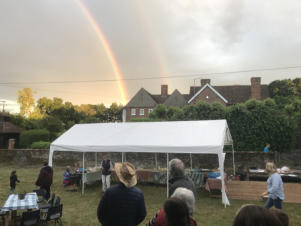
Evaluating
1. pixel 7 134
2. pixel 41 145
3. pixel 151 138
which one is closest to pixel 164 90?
pixel 7 134

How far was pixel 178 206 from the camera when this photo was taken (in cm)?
206

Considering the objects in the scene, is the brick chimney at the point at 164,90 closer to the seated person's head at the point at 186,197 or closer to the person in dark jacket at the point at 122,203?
the person in dark jacket at the point at 122,203

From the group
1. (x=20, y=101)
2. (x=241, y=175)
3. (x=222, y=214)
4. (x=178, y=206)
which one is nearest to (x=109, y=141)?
(x=222, y=214)

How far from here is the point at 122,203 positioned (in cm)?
282

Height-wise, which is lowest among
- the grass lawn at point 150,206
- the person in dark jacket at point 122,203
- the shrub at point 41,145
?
the grass lawn at point 150,206

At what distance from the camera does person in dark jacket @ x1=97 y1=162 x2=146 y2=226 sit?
9.23 ft

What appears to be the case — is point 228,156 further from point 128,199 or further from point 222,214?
point 128,199

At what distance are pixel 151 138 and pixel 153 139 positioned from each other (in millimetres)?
154

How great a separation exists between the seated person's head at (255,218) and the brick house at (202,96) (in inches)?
1134

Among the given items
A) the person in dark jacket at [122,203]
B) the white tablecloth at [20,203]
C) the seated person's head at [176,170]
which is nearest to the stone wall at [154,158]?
the white tablecloth at [20,203]

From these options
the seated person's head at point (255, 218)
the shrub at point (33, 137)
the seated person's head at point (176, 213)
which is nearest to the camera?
the seated person's head at point (255, 218)

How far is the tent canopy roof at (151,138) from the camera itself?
8.36m

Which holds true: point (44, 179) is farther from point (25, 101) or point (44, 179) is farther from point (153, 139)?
point (25, 101)

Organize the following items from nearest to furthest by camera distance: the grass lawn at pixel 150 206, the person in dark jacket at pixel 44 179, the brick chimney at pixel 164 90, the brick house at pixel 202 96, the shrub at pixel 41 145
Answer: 1. the grass lawn at pixel 150 206
2. the person in dark jacket at pixel 44 179
3. the shrub at pixel 41 145
4. the brick house at pixel 202 96
5. the brick chimney at pixel 164 90
